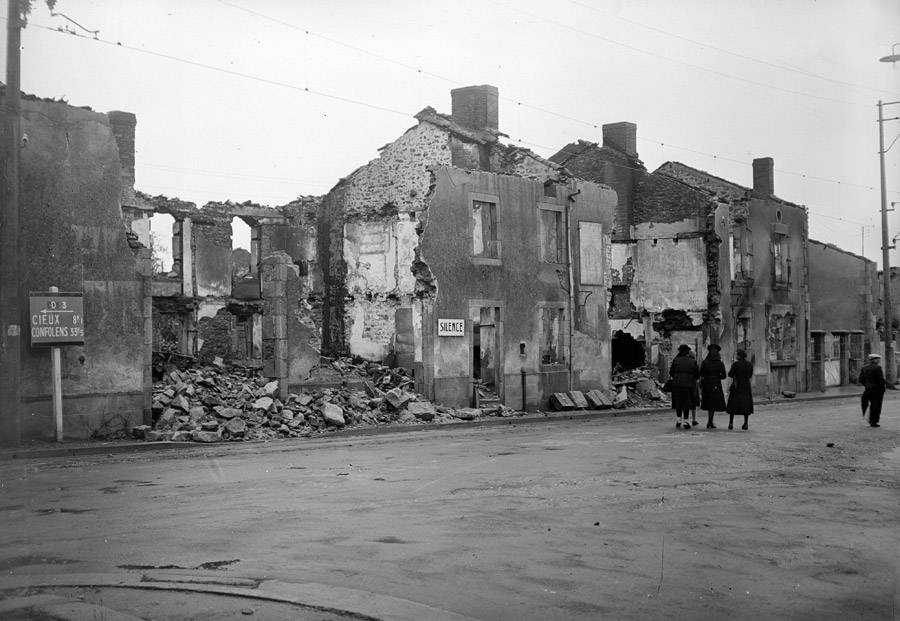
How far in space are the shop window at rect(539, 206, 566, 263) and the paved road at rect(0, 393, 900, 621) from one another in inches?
640

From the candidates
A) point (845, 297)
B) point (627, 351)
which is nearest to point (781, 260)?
point (627, 351)

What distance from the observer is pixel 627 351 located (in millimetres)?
42156

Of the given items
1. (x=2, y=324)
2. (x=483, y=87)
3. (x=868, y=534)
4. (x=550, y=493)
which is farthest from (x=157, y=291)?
(x=868, y=534)

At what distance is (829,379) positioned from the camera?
159ft

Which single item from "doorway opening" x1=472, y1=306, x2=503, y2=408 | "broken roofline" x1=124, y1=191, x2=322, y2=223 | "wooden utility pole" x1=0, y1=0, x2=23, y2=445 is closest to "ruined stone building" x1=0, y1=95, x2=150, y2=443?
"wooden utility pole" x1=0, y1=0, x2=23, y2=445

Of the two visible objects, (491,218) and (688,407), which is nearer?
(688,407)

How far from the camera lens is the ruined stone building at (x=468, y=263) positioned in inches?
1087

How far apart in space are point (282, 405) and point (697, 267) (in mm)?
23329

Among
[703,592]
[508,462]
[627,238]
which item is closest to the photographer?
[703,592]

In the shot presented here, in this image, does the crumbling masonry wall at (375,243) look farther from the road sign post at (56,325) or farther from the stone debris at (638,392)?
the road sign post at (56,325)

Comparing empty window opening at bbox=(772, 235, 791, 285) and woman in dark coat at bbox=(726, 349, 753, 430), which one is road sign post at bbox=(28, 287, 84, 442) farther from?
empty window opening at bbox=(772, 235, 791, 285)

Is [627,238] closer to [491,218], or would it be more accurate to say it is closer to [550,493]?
[491,218]

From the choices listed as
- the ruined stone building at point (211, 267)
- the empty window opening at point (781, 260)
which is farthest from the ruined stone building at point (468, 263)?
the empty window opening at point (781, 260)

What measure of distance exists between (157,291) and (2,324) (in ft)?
77.1
